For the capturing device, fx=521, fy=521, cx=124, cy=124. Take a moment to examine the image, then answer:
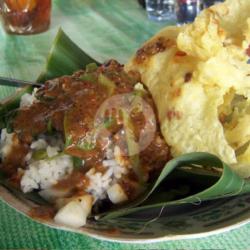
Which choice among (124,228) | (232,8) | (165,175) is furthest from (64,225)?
(232,8)

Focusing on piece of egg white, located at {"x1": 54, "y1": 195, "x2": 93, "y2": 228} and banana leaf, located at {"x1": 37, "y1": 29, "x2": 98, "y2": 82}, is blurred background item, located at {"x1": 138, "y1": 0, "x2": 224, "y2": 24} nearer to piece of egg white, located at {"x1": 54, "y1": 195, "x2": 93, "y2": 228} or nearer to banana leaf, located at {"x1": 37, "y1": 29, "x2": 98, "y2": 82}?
banana leaf, located at {"x1": 37, "y1": 29, "x2": 98, "y2": 82}

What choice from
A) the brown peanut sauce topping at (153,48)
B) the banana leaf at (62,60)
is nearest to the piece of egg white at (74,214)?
the brown peanut sauce topping at (153,48)

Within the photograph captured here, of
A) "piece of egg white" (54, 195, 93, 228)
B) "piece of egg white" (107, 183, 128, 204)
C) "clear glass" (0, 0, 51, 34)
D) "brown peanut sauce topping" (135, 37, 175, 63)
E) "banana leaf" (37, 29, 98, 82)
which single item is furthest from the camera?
"clear glass" (0, 0, 51, 34)

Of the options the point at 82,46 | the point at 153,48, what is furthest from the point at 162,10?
the point at 153,48

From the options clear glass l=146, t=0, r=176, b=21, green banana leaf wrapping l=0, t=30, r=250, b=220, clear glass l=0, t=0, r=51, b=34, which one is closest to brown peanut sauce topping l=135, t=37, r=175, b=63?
green banana leaf wrapping l=0, t=30, r=250, b=220

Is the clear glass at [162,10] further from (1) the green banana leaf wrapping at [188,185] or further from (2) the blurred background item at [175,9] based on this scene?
(1) the green banana leaf wrapping at [188,185]

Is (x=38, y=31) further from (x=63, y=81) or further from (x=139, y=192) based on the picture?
(x=139, y=192)
